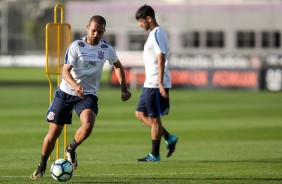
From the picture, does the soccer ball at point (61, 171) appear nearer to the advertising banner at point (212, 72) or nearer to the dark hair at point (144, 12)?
the dark hair at point (144, 12)

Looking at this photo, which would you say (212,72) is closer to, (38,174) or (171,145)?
(171,145)

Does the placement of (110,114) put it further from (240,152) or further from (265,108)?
(240,152)

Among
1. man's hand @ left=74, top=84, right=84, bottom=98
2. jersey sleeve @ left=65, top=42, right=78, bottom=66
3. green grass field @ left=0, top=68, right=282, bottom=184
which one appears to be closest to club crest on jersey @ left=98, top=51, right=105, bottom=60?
jersey sleeve @ left=65, top=42, right=78, bottom=66

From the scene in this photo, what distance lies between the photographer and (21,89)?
148 feet

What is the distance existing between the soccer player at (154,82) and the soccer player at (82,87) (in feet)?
8.07

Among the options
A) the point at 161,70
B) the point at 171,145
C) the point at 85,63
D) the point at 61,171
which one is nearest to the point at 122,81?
the point at 85,63

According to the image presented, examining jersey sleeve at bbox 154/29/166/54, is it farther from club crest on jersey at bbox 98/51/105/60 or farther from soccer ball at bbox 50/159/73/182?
soccer ball at bbox 50/159/73/182

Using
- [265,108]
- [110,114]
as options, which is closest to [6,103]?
[110,114]

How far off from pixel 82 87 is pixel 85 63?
35 centimetres

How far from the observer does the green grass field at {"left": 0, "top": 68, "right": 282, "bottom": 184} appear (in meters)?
13.8

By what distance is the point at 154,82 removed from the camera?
53.3ft

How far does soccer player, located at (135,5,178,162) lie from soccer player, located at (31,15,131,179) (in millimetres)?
2458

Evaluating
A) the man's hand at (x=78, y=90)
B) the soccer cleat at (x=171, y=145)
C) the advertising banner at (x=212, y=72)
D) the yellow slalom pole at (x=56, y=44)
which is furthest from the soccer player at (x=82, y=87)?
the advertising banner at (x=212, y=72)

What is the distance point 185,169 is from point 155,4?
66.9m
